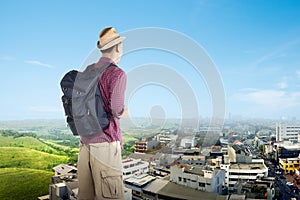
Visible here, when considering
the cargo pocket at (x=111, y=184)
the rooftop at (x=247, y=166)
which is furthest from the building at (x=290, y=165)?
the cargo pocket at (x=111, y=184)

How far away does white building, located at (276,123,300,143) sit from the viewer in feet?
37.8

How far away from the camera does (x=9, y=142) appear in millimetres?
5805

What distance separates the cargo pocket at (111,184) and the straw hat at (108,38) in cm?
33

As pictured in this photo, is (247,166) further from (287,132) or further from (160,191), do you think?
(287,132)

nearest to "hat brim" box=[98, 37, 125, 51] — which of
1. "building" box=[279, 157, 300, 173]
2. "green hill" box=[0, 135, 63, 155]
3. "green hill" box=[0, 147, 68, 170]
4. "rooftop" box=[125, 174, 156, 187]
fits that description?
"rooftop" box=[125, 174, 156, 187]

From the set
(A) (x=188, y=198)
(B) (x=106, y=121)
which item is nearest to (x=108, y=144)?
(B) (x=106, y=121)

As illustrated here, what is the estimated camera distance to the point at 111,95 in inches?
24.6

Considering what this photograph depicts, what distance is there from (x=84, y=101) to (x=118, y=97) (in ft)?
0.27

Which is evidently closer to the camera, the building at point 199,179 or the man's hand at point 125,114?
the man's hand at point 125,114

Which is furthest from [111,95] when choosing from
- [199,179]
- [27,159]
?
[27,159]

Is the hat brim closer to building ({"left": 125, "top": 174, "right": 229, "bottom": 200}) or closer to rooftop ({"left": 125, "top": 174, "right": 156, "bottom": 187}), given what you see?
building ({"left": 125, "top": 174, "right": 229, "bottom": 200})

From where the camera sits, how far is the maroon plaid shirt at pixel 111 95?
62 centimetres

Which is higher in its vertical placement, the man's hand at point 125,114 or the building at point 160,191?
the man's hand at point 125,114

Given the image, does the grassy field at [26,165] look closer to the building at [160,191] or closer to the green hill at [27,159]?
the green hill at [27,159]
